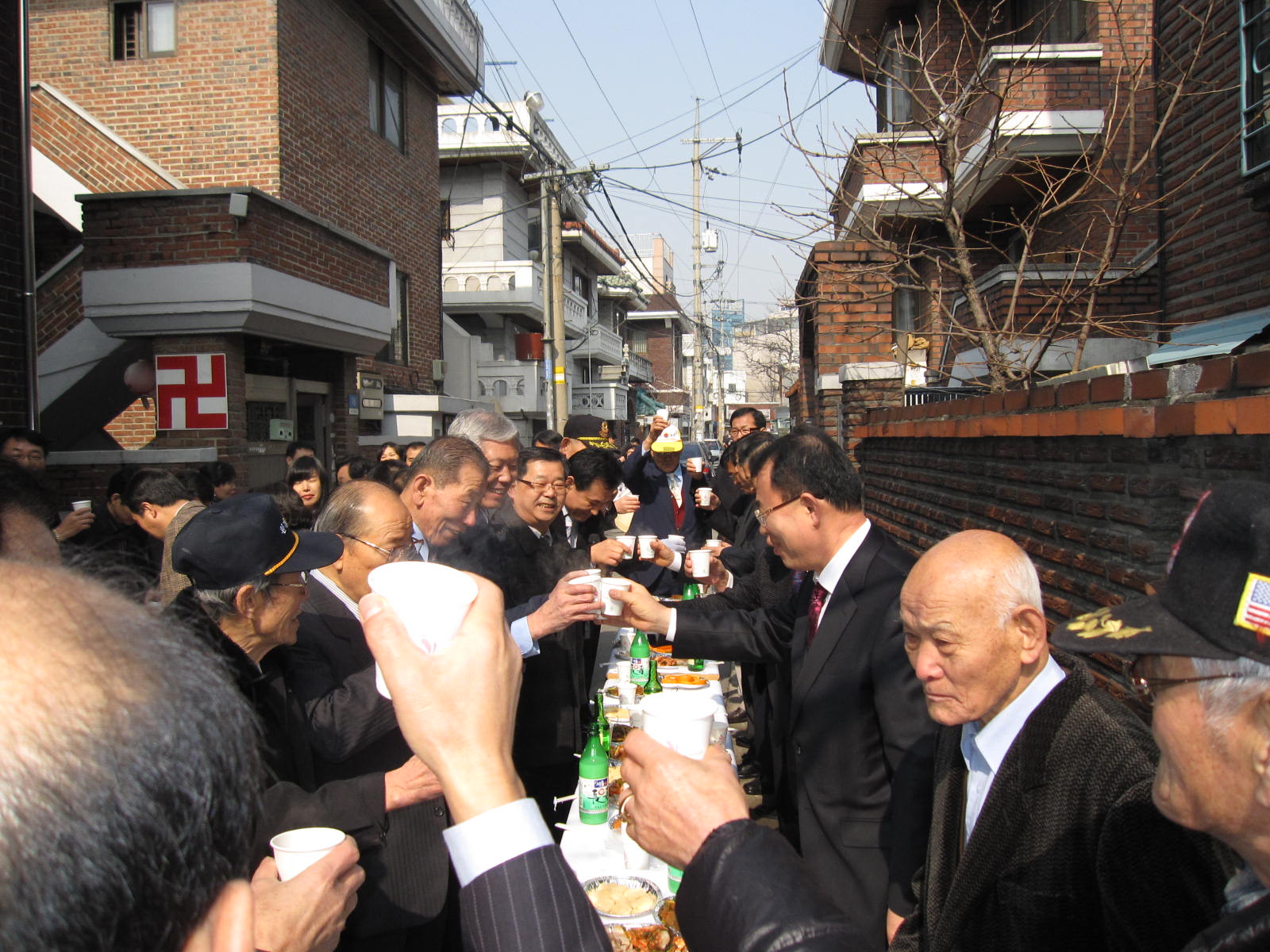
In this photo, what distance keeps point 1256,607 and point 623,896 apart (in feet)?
6.80

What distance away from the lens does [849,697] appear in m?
2.87

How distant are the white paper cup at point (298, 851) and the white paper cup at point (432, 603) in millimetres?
751

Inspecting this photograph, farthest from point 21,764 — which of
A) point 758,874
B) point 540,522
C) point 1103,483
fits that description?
point 540,522

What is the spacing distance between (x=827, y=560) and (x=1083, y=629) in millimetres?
1686

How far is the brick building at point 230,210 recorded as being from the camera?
871 centimetres

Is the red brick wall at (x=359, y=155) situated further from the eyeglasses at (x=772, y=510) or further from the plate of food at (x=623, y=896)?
the plate of food at (x=623, y=896)

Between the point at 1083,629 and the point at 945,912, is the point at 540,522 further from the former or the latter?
the point at 1083,629

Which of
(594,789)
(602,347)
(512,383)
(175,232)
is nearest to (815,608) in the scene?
(594,789)

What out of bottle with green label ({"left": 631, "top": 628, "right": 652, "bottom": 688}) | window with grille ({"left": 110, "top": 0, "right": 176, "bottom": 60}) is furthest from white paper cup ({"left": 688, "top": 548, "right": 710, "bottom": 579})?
window with grille ({"left": 110, "top": 0, "right": 176, "bottom": 60})

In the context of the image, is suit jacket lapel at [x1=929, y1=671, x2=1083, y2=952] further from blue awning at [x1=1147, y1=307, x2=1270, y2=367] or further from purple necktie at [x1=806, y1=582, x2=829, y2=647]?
blue awning at [x1=1147, y1=307, x2=1270, y2=367]

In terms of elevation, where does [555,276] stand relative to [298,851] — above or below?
above

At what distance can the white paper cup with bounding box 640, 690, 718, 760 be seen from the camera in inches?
81.1

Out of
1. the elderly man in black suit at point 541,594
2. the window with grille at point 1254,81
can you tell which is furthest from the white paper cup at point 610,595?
the window with grille at point 1254,81

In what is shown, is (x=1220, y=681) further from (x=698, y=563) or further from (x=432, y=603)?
(x=698, y=563)
